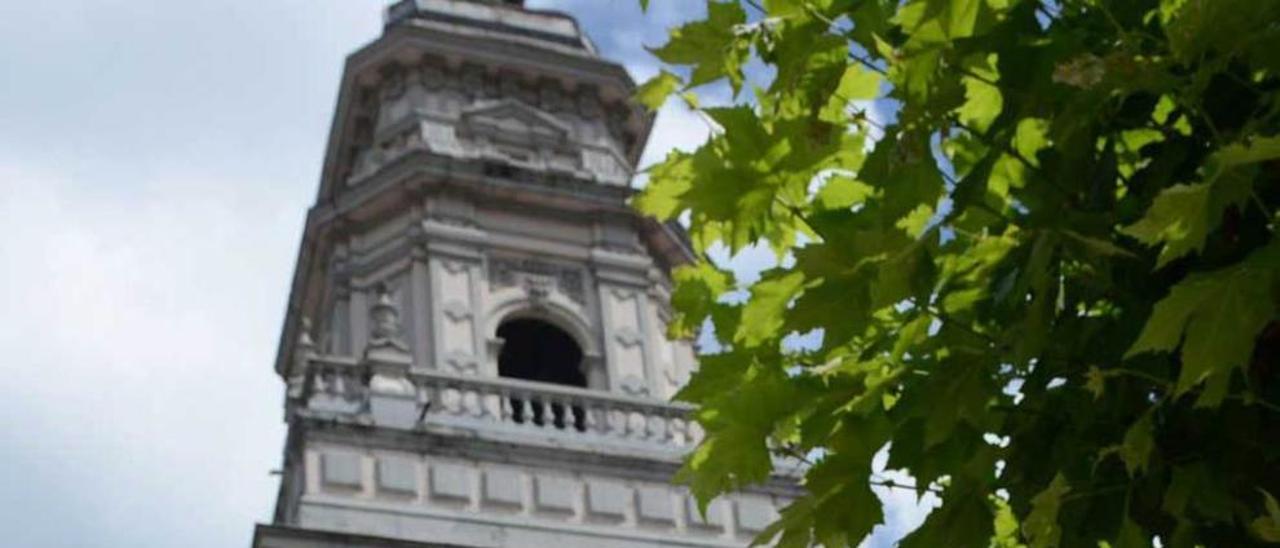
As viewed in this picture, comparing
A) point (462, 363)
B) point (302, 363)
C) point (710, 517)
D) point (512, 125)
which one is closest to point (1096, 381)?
point (710, 517)

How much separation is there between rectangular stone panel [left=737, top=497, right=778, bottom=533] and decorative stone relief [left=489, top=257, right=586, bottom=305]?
307cm

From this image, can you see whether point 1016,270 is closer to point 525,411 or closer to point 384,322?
point 525,411

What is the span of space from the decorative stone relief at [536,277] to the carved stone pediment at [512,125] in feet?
6.91

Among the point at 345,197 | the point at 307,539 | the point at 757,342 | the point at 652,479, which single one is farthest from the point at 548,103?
the point at 757,342

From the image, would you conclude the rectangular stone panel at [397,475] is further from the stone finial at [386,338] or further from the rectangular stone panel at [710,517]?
the rectangular stone panel at [710,517]

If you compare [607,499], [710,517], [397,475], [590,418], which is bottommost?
[710,517]

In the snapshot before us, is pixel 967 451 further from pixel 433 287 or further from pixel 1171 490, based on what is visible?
pixel 433 287

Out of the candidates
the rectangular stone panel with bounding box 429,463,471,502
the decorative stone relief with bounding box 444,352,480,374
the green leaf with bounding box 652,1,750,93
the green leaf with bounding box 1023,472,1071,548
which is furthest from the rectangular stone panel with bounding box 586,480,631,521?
the green leaf with bounding box 1023,472,1071,548

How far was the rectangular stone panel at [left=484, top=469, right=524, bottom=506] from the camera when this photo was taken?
20.5 m

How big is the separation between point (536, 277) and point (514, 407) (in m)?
2.27

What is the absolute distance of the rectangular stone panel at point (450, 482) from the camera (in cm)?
2038

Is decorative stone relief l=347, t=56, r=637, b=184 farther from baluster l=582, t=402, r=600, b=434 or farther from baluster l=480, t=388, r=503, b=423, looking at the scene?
baluster l=480, t=388, r=503, b=423

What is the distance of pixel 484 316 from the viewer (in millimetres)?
22922

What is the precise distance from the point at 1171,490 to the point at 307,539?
15.3m
